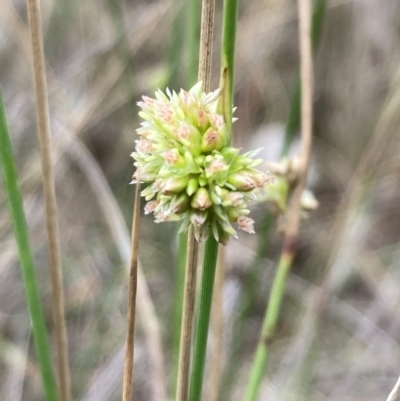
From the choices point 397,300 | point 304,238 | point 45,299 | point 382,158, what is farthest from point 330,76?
point 45,299

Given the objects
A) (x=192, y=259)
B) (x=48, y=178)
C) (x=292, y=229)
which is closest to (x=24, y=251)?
(x=48, y=178)

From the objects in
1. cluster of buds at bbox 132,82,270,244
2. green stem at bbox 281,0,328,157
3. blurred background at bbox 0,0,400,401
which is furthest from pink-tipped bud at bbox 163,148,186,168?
blurred background at bbox 0,0,400,401

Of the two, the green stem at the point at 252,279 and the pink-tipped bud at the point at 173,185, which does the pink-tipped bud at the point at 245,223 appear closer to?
the pink-tipped bud at the point at 173,185

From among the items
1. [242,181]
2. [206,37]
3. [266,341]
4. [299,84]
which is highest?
[299,84]

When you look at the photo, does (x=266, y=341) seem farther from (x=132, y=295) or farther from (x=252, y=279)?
(x=252, y=279)

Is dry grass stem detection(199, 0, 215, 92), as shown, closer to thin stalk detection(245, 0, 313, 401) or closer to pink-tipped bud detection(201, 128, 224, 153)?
pink-tipped bud detection(201, 128, 224, 153)

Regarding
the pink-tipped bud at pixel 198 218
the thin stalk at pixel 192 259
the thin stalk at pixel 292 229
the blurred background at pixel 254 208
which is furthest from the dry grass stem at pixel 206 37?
the blurred background at pixel 254 208

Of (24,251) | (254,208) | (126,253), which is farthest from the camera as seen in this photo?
(254,208)
